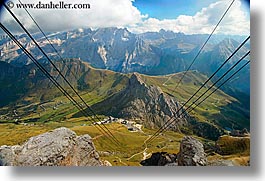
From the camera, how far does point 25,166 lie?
4.94 metres

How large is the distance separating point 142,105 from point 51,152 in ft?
4.95

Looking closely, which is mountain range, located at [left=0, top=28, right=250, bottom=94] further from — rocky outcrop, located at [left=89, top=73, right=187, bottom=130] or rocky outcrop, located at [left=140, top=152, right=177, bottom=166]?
rocky outcrop, located at [left=140, top=152, right=177, bottom=166]

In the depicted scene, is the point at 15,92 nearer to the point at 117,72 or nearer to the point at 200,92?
the point at 117,72

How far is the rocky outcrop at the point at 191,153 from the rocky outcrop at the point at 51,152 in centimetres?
114

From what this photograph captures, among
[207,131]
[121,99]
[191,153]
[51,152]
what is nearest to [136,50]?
[121,99]

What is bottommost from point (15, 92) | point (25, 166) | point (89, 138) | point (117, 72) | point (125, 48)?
point (25, 166)

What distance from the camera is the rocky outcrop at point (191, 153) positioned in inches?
204

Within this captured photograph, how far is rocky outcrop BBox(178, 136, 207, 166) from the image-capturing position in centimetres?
518

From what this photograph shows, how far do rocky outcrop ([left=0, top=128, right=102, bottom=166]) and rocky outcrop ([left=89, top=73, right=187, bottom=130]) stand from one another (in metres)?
0.61

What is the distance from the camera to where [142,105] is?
568 cm

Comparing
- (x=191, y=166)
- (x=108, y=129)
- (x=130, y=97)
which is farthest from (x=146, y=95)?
(x=191, y=166)

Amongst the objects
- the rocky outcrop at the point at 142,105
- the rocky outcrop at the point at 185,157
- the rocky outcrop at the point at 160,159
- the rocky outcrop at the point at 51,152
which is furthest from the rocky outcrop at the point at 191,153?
the rocky outcrop at the point at 51,152

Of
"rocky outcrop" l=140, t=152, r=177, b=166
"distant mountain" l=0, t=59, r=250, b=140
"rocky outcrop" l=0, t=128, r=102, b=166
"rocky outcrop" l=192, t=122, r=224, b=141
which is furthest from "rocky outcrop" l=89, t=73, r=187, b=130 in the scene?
"rocky outcrop" l=0, t=128, r=102, b=166

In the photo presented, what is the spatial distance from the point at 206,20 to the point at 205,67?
66 cm
